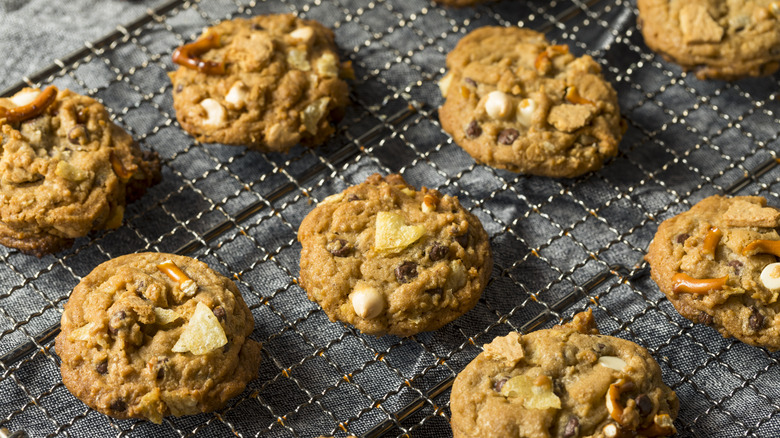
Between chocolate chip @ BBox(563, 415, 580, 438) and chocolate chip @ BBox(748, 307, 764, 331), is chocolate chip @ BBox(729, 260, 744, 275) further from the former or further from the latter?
chocolate chip @ BBox(563, 415, 580, 438)

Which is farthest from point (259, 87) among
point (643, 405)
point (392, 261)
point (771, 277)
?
point (771, 277)

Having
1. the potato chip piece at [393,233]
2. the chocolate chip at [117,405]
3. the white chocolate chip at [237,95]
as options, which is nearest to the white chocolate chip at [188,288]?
the chocolate chip at [117,405]

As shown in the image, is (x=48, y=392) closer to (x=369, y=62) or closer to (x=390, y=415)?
(x=390, y=415)

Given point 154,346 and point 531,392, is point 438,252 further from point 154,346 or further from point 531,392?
point 154,346

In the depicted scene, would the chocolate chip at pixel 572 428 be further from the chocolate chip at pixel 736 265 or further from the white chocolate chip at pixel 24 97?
the white chocolate chip at pixel 24 97

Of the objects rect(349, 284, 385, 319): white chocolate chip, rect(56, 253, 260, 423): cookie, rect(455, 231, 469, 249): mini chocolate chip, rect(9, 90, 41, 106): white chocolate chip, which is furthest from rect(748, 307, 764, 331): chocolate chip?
rect(9, 90, 41, 106): white chocolate chip
